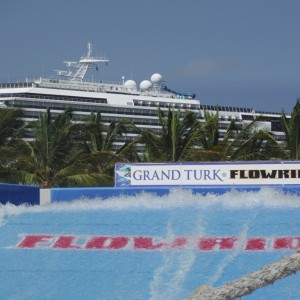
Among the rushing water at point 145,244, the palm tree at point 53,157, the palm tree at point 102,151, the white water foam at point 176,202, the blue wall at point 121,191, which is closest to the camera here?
the rushing water at point 145,244

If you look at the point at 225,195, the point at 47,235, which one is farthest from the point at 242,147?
the point at 47,235

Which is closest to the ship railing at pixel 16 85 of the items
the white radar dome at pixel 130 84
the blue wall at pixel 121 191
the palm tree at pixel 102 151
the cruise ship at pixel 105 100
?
the cruise ship at pixel 105 100

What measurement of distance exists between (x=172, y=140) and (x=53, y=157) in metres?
4.96

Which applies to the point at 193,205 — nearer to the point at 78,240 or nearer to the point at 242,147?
the point at 78,240

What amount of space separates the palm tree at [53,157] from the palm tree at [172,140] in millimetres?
2609

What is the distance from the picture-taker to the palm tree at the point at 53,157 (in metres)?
29.4

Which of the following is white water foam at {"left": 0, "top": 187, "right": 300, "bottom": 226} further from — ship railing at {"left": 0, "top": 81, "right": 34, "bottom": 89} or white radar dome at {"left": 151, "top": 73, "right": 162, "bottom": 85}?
white radar dome at {"left": 151, "top": 73, "right": 162, "bottom": 85}

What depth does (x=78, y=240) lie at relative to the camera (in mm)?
15016

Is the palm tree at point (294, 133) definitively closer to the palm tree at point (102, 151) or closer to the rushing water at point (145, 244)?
the palm tree at point (102, 151)

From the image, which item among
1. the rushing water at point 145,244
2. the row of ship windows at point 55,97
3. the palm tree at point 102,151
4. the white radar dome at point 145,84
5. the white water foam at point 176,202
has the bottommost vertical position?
the rushing water at point 145,244

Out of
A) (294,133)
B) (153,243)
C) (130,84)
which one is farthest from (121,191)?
(130,84)

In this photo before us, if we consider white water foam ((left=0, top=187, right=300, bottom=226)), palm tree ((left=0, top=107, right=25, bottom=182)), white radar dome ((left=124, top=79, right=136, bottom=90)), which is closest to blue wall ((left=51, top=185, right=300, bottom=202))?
white water foam ((left=0, top=187, right=300, bottom=226))

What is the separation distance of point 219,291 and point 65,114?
27.9 meters

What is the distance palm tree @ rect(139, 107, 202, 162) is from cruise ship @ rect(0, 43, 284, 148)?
125 feet
